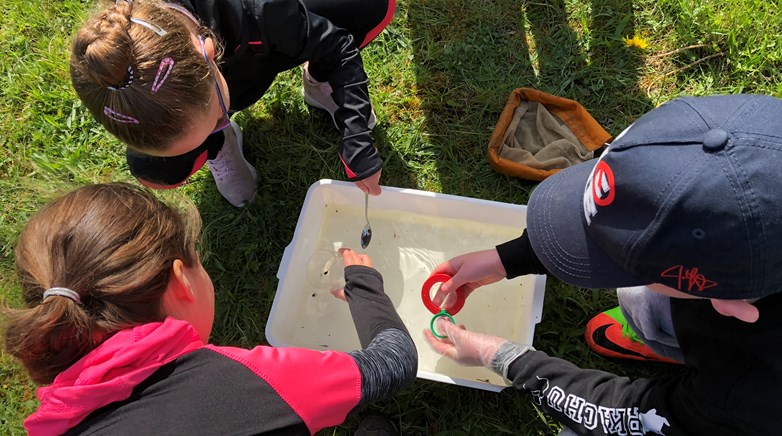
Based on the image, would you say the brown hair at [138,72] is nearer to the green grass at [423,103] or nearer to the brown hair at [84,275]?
the brown hair at [84,275]

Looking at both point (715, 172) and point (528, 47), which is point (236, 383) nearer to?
point (715, 172)

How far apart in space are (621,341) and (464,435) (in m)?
0.54

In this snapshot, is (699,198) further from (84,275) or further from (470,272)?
(84,275)

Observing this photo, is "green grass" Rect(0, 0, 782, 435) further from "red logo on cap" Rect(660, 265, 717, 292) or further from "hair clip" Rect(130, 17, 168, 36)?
"red logo on cap" Rect(660, 265, 717, 292)

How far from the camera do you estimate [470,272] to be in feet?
5.11

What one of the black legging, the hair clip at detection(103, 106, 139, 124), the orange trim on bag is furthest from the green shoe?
the hair clip at detection(103, 106, 139, 124)

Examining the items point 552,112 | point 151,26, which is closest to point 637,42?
point 552,112

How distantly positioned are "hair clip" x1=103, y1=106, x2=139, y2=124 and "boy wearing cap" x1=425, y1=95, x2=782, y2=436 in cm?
88

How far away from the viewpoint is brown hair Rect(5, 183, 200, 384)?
0.96 metres

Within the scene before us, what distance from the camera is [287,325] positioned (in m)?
1.71

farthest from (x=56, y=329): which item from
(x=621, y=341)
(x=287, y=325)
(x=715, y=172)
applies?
(x=621, y=341)

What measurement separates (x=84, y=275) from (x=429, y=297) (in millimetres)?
982

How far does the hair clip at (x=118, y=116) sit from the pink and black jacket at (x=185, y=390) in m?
0.47

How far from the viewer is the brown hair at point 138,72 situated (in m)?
1.16
